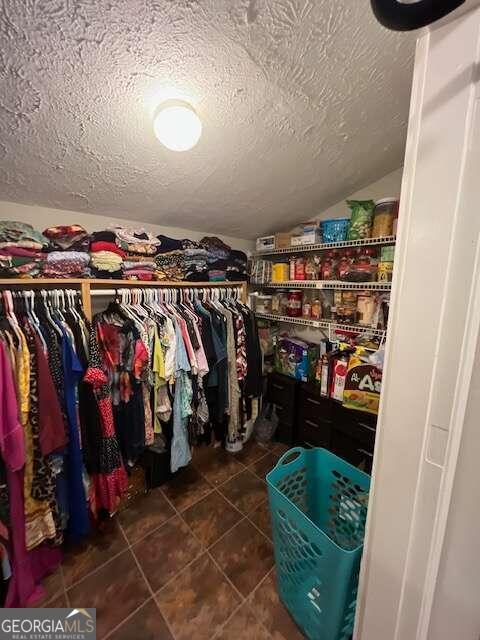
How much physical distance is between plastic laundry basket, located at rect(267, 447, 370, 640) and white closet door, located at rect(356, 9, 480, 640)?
0.25 metres

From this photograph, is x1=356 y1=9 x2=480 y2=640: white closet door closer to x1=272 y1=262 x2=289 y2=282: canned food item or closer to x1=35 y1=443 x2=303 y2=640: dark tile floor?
x1=35 y1=443 x2=303 y2=640: dark tile floor

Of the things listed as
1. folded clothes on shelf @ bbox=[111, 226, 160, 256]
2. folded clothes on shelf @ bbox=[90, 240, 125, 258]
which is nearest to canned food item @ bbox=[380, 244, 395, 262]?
folded clothes on shelf @ bbox=[111, 226, 160, 256]

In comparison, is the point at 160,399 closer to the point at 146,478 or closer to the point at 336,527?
the point at 146,478

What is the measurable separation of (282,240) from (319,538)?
197 cm

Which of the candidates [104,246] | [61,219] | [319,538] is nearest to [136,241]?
[104,246]

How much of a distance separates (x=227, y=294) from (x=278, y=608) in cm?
180

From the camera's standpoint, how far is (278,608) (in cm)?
108

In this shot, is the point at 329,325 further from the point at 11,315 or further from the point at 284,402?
the point at 11,315

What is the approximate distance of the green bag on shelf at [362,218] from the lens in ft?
5.47

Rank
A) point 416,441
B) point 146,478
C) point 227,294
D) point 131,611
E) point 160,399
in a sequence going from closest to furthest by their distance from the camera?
point 416,441 → point 131,611 → point 160,399 → point 146,478 → point 227,294

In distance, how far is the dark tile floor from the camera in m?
1.02

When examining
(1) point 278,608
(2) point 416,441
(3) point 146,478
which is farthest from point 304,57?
(3) point 146,478

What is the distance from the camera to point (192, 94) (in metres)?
0.93

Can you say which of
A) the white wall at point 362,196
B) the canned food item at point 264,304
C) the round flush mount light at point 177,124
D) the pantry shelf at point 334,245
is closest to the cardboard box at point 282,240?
the pantry shelf at point 334,245
